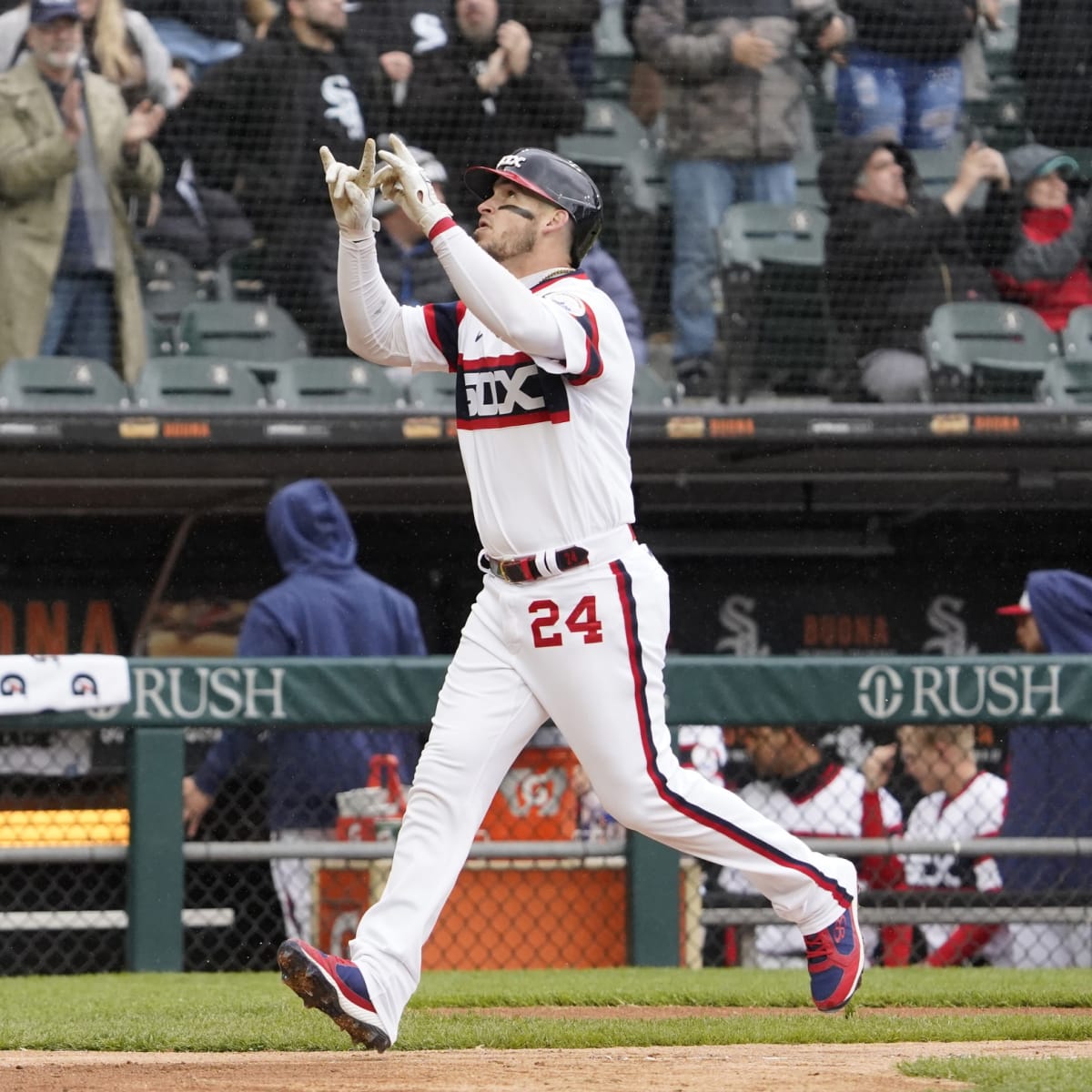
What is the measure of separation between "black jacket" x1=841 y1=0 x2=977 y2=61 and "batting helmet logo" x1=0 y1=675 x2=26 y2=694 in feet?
18.6

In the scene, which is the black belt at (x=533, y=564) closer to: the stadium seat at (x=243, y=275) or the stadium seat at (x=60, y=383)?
the stadium seat at (x=60, y=383)

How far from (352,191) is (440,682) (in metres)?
2.24

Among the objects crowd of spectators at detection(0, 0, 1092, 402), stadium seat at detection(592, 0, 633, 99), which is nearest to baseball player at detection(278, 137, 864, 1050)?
crowd of spectators at detection(0, 0, 1092, 402)

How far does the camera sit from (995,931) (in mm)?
5934

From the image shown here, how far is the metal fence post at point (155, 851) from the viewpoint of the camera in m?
5.42

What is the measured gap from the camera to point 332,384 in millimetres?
8008

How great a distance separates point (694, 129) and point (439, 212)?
5.56 m

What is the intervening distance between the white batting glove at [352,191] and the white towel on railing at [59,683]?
214 cm

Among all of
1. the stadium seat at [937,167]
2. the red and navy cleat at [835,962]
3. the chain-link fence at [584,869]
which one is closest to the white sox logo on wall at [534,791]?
the chain-link fence at [584,869]

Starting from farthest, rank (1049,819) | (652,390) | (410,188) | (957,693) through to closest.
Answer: (652,390), (1049,819), (957,693), (410,188)

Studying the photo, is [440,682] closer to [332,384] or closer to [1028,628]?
[1028,628]

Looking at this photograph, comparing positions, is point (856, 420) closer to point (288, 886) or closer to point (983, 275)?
point (983, 275)

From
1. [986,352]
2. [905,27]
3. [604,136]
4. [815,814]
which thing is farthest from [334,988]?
[905,27]

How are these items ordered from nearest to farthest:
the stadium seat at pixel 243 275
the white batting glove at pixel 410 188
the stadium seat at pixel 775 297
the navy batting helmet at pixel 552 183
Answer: the white batting glove at pixel 410 188, the navy batting helmet at pixel 552 183, the stadium seat at pixel 775 297, the stadium seat at pixel 243 275
